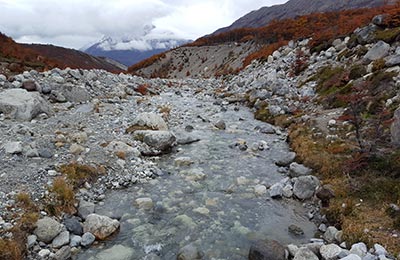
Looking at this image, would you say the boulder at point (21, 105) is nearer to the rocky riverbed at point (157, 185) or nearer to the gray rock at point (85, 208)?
the rocky riverbed at point (157, 185)

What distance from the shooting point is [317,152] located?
15.1 metres

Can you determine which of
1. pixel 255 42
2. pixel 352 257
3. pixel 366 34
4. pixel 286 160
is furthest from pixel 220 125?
pixel 255 42

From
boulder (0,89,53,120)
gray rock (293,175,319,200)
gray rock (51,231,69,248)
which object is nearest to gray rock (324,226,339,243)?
gray rock (293,175,319,200)

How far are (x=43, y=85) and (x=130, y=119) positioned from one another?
840 centimetres

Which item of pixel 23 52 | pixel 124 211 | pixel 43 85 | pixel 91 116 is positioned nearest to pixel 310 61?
pixel 91 116

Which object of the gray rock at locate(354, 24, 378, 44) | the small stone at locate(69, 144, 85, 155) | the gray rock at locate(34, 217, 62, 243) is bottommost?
the gray rock at locate(34, 217, 62, 243)

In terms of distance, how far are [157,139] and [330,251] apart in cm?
1074

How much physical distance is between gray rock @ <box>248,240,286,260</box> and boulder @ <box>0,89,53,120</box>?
1512cm

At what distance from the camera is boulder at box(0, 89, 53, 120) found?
18.4 m

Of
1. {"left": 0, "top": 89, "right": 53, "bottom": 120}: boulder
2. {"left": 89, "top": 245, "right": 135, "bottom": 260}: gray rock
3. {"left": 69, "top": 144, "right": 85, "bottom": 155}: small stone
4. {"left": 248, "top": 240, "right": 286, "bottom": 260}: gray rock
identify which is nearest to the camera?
{"left": 248, "top": 240, "right": 286, "bottom": 260}: gray rock

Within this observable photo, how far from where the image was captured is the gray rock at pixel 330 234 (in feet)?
30.9

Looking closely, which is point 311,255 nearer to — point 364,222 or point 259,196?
point 364,222

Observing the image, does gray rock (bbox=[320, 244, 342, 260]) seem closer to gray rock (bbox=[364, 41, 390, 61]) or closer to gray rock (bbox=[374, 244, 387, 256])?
gray rock (bbox=[374, 244, 387, 256])

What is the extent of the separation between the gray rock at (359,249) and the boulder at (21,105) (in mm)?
17175
